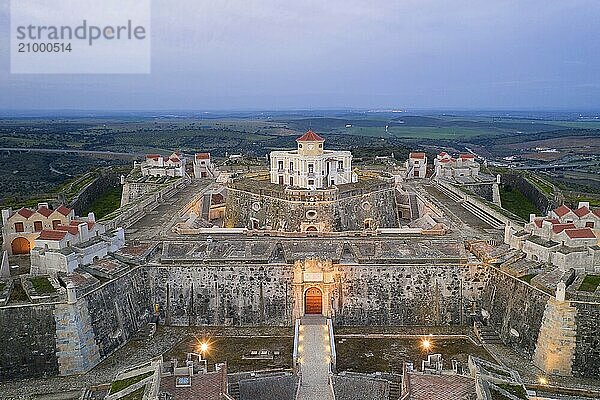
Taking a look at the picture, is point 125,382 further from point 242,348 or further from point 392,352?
point 392,352

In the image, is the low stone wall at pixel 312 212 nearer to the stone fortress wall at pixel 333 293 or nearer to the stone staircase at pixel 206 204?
the stone staircase at pixel 206 204

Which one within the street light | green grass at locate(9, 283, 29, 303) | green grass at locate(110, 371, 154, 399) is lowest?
the street light

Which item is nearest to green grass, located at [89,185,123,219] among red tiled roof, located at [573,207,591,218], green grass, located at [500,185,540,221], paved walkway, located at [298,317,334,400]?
paved walkway, located at [298,317,334,400]

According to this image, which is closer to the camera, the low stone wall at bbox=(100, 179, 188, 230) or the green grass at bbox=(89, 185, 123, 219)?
the low stone wall at bbox=(100, 179, 188, 230)

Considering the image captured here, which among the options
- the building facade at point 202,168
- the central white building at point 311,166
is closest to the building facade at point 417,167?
the central white building at point 311,166

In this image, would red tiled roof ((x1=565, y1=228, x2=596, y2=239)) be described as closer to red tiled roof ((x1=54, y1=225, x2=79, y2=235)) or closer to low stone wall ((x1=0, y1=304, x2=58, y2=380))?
low stone wall ((x1=0, y1=304, x2=58, y2=380))

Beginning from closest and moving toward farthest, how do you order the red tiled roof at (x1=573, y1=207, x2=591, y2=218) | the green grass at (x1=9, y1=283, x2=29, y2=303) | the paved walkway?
the paved walkway, the green grass at (x1=9, y1=283, x2=29, y2=303), the red tiled roof at (x1=573, y1=207, x2=591, y2=218)

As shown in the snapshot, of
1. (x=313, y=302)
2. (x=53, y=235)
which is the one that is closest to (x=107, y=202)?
(x=53, y=235)
